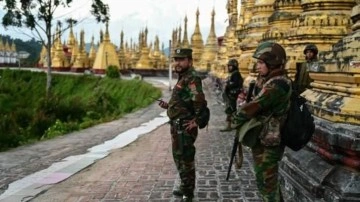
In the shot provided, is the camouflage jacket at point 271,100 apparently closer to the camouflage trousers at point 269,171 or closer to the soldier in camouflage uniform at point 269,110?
the soldier in camouflage uniform at point 269,110

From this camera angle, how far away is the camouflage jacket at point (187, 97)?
18.6 feet

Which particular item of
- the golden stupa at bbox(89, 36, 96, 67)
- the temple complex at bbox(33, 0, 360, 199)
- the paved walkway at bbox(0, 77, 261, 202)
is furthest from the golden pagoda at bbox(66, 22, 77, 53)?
the temple complex at bbox(33, 0, 360, 199)

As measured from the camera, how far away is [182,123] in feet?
18.9

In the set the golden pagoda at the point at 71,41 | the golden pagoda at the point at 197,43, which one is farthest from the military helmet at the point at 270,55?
the golden pagoda at the point at 71,41

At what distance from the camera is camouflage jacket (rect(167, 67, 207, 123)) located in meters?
5.68

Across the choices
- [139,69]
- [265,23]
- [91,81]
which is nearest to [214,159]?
[265,23]

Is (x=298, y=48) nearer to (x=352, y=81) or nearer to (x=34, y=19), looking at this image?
(x=352, y=81)

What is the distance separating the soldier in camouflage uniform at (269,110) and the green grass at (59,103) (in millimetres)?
4249

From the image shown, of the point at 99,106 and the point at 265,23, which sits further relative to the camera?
the point at 99,106

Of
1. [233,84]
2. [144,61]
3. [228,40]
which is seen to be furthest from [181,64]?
[144,61]

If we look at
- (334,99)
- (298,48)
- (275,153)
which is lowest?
(275,153)

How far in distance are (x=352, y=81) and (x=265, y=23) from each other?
914 cm

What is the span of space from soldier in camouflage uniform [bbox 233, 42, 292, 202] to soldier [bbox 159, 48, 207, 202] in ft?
4.43

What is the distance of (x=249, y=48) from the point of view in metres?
14.1
